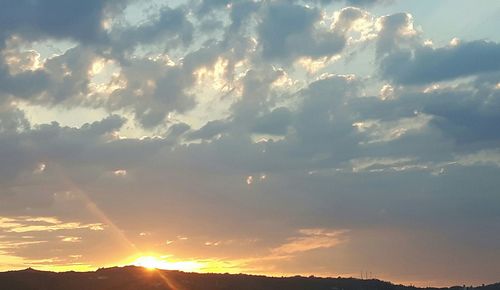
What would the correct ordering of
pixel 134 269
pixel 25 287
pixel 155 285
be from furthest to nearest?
1. pixel 134 269
2. pixel 155 285
3. pixel 25 287

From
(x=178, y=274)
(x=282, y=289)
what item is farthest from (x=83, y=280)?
(x=282, y=289)

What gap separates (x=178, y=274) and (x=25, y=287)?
1606 inches

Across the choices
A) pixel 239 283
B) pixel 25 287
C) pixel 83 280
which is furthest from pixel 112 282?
pixel 239 283

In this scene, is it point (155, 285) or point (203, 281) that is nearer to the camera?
point (155, 285)

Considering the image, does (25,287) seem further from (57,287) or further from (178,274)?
(178,274)

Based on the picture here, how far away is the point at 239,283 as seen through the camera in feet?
644

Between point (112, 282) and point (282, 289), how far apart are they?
1574 inches

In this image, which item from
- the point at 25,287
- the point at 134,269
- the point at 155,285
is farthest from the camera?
the point at 134,269

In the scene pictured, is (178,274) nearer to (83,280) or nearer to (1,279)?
(83,280)

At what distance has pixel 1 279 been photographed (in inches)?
6678

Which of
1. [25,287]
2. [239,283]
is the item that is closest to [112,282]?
[25,287]

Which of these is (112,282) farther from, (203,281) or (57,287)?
(203,281)

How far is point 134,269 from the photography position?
7598 inches

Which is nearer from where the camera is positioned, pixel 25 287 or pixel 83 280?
pixel 25 287
